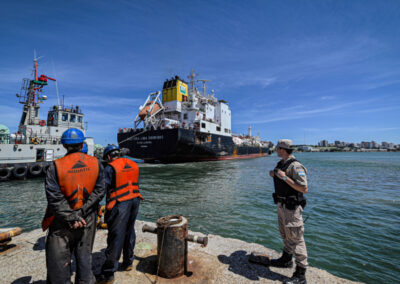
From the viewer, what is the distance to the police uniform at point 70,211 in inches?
69.0

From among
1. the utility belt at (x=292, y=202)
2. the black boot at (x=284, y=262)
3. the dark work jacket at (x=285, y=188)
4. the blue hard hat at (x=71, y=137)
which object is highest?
the blue hard hat at (x=71, y=137)

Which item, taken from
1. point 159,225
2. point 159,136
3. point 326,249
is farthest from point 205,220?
point 159,136

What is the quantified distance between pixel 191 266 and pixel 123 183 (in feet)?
5.06

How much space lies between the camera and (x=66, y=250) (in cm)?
182

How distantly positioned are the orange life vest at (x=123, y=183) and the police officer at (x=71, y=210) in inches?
16.9

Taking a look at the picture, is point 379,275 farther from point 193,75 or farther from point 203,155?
point 193,75

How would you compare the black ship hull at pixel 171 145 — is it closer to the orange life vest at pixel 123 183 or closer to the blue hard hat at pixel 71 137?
the orange life vest at pixel 123 183

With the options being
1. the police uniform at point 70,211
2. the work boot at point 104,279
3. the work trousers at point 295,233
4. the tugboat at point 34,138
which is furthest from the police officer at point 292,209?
the tugboat at point 34,138

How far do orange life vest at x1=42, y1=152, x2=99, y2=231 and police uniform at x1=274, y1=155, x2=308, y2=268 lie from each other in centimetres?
242

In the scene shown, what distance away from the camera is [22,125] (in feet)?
56.7

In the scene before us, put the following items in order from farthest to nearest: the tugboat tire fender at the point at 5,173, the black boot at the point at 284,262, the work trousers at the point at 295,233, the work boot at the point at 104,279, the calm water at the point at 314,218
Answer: the tugboat tire fender at the point at 5,173
the calm water at the point at 314,218
the black boot at the point at 284,262
the work trousers at the point at 295,233
the work boot at the point at 104,279

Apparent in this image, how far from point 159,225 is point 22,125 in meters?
21.7

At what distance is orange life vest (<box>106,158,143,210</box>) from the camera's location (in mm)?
2475

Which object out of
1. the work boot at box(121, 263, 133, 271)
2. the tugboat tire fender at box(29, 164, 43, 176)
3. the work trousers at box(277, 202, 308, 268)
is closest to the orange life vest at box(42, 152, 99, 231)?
the work boot at box(121, 263, 133, 271)
